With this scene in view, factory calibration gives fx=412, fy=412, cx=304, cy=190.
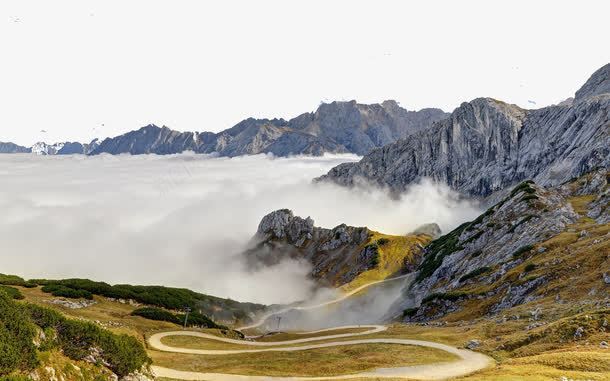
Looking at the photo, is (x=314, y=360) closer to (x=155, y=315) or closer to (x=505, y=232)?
(x=155, y=315)

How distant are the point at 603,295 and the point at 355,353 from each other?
137ft

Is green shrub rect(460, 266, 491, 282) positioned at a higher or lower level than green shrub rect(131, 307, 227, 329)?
higher

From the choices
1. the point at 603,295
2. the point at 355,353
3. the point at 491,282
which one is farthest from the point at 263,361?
the point at 491,282

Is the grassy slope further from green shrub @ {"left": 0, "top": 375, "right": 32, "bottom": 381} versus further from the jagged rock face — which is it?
green shrub @ {"left": 0, "top": 375, "right": 32, "bottom": 381}

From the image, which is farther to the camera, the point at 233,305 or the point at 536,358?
the point at 233,305

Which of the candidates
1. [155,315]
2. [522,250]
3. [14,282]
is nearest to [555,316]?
[522,250]

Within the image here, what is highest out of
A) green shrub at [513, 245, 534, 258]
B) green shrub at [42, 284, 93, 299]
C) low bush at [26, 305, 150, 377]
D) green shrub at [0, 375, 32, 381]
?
green shrub at [0, 375, 32, 381]

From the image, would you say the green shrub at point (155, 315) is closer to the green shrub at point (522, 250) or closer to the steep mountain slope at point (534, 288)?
the steep mountain slope at point (534, 288)

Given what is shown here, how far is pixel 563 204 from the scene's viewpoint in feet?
466

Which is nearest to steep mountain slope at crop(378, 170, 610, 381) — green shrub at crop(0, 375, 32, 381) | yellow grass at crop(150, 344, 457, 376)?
yellow grass at crop(150, 344, 457, 376)

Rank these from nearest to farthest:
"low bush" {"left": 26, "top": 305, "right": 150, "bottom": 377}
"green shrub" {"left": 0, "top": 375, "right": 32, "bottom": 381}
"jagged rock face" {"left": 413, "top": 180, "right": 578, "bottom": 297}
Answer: "green shrub" {"left": 0, "top": 375, "right": 32, "bottom": 381} → "low bush" {"left": 26, "top": 305, "right": 150, "bottom": 377} → "jagged rock face" {"left": 413, "top": 180, "right": 578, "bottom": 297}

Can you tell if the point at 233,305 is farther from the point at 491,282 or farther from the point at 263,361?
the point at 263,361

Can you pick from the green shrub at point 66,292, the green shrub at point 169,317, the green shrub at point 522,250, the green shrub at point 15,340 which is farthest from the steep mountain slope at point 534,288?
the green shrub at point 66,292

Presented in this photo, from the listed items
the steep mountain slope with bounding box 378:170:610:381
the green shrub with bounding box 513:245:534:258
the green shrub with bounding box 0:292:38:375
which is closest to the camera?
the green shrub with bounding box 0:292:38:375
